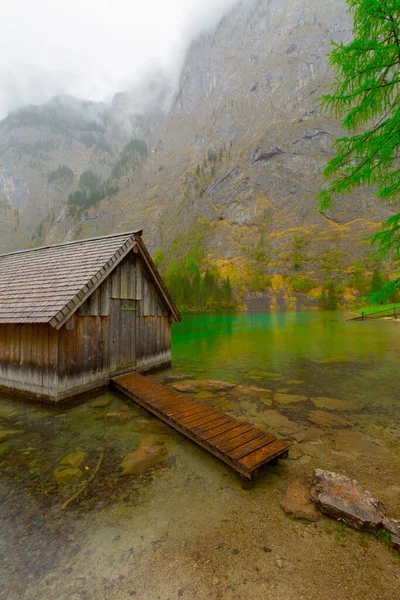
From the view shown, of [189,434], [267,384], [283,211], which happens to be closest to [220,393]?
[267,384]

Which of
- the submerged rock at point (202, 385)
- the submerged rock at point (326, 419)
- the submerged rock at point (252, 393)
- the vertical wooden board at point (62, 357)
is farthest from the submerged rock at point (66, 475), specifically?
the submerged rock at point (326, 419)

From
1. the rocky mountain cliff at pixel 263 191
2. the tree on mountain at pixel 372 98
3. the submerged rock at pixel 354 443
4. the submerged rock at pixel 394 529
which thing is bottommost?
the submerged rock at pixel 354 443

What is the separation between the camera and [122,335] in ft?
37.9

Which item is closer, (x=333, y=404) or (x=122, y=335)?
(x=333, y=404)

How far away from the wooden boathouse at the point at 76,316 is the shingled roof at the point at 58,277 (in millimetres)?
35

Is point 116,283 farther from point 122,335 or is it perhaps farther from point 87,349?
point 87,349

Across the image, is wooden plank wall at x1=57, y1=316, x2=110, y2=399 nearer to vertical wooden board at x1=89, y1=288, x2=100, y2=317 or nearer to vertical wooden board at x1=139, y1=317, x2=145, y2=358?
vertical wooden board at x1=89, y1=288, x2=100, y2=317

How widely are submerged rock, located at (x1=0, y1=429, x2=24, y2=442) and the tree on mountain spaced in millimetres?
11169

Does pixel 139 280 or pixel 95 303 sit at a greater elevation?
pixel 139 280

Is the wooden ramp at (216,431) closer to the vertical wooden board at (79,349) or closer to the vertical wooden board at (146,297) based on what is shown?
the vertical wooden board at (79,349)

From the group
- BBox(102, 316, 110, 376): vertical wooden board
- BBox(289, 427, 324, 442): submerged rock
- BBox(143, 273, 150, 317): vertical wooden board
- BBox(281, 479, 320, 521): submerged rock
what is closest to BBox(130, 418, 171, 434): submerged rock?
BBox(102, 316, 110, 376): vertical wooden board

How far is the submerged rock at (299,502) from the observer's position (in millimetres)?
4281

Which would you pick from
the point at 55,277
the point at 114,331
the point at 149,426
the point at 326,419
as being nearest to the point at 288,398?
the point at 326,419

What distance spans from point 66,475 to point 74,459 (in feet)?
2.06
